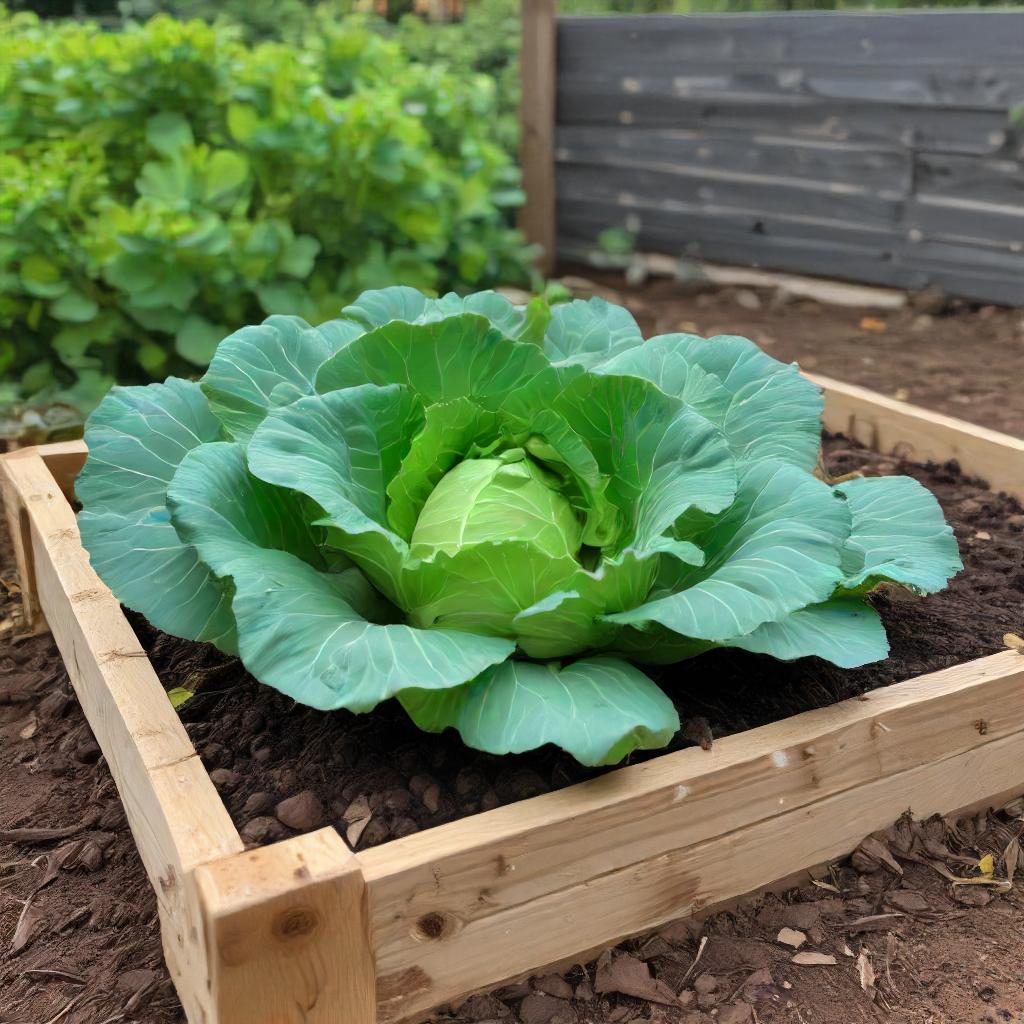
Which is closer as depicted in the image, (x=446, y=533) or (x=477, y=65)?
(x=446, y=533)

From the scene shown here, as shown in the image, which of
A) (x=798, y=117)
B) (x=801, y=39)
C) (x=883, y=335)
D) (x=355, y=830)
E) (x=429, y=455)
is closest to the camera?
(x=355, y=830)

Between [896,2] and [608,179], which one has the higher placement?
[896,2]

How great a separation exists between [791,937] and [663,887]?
0.75ft

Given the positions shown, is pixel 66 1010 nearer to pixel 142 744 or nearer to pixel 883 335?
pixel 142 744

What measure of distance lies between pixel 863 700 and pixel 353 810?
751mm

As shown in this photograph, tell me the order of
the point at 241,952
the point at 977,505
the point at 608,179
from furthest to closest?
the point at 608,179
the point at 977,505
the point at 241,952

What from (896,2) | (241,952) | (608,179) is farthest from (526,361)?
(896,2)

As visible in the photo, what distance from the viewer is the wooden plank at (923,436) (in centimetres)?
248

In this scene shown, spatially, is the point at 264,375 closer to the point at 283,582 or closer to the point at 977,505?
the point at 283,582

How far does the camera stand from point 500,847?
4.24 feet

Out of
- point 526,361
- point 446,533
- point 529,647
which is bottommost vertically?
point 529,647

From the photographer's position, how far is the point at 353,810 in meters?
1.43

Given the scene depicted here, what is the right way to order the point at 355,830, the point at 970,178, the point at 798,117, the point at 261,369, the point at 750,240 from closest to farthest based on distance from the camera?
the point at 355,830 < the point at 261,369 < the point at 970,178 < the point at 798,117 < the point at 750,240

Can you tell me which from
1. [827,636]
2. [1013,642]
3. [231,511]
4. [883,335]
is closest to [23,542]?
[231,511]
